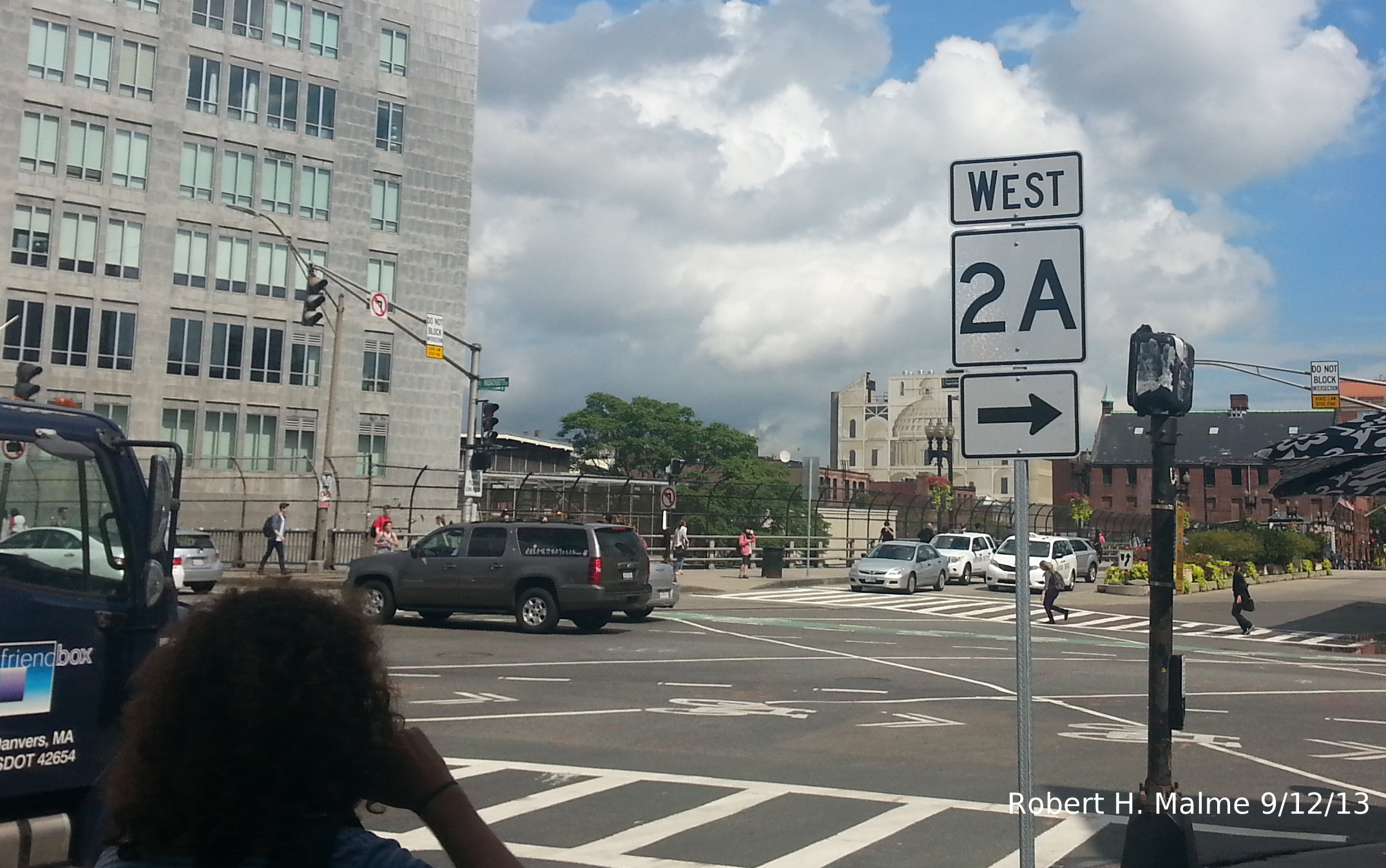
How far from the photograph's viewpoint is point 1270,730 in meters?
12.4

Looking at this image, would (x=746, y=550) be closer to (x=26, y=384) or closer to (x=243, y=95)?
(x=243, y=95)

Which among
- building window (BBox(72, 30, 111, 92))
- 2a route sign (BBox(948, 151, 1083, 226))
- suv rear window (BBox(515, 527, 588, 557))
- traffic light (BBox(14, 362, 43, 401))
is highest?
building window (BBox(72, 30, 111, 92))

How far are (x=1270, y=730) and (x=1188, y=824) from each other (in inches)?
259

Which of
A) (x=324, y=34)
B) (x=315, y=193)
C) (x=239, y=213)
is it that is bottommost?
(x=239, y=213)

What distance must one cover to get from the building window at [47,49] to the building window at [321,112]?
31.1 feet

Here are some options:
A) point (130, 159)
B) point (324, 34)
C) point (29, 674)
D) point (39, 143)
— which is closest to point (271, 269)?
point (130, 159)

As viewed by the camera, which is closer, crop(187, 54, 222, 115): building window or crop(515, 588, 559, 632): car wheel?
crop(515, 588, 559, 632): car wheel

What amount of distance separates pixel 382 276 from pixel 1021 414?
5413 cm

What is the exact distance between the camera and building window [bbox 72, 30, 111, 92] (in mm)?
49406

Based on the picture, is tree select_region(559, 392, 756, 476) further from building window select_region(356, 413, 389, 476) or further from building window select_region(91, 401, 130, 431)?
building window select_region(91, 401, 130, 431)

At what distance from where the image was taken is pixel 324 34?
2178 inches

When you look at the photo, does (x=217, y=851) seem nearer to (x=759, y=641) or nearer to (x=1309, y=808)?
(x=1309, y=808)

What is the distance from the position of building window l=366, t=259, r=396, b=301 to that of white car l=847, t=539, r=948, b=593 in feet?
93.0

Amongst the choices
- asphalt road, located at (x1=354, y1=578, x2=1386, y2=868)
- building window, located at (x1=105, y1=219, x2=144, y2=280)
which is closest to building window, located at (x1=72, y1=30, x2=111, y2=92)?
building window, located at (x1=105, y1=219, x2=144, y2=280)
